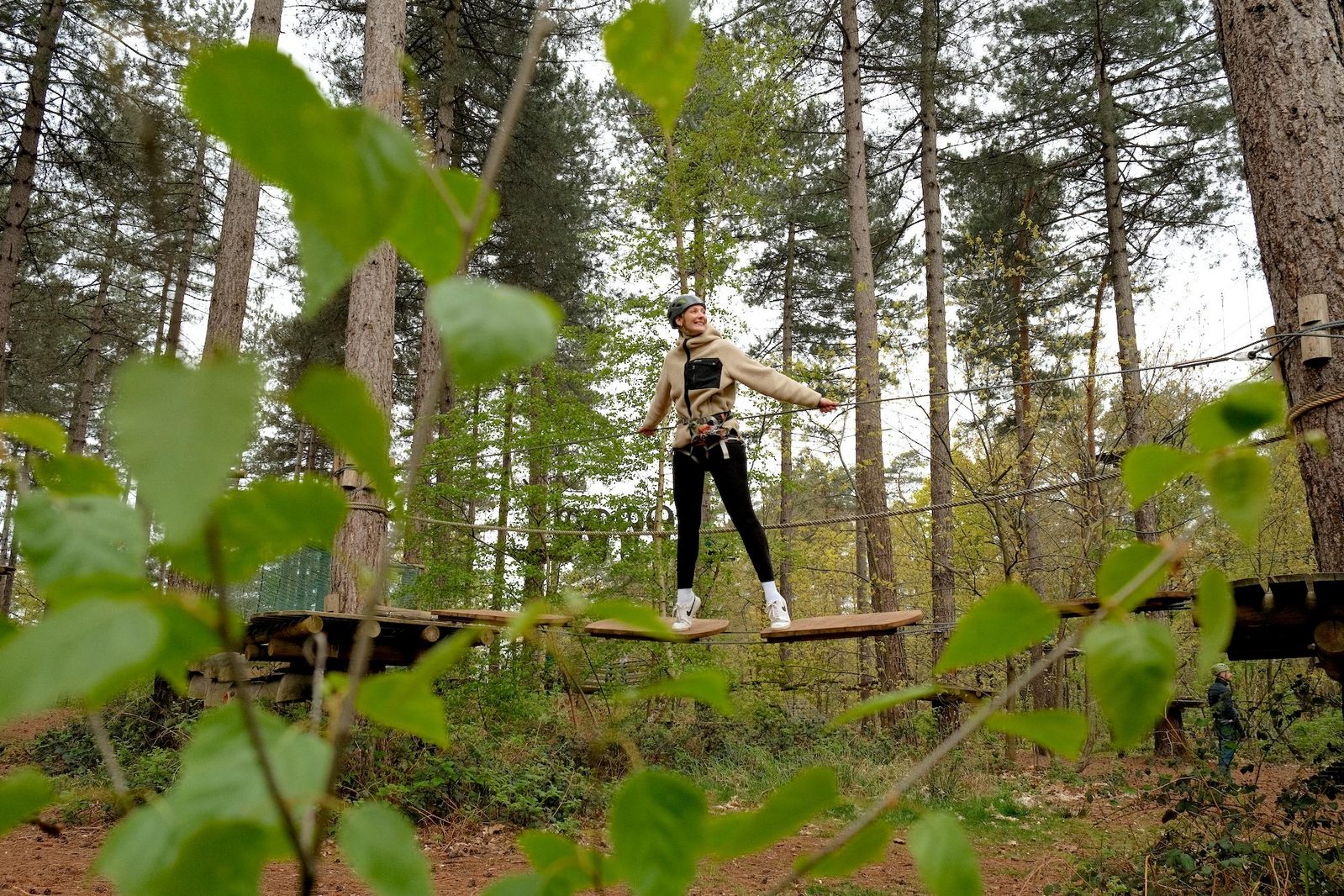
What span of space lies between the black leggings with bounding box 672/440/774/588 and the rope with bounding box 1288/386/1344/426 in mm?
2293

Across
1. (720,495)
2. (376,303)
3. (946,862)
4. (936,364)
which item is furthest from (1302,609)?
(936,364)

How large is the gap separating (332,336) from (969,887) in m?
15.3

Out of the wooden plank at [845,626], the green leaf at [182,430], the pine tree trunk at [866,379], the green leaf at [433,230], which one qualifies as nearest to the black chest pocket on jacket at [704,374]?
the wooden plank at [845,626]

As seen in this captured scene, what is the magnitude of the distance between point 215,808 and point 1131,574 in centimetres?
34

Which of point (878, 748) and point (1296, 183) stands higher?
point (1296, 183)

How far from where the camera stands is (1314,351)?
3.28 meters

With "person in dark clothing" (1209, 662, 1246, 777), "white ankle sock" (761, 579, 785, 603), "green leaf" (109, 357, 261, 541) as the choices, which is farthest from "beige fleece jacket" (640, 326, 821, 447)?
"green leaf" (109, 357, 261, 541)

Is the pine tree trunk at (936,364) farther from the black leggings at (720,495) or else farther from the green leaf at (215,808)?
the green leaf at (215,808)

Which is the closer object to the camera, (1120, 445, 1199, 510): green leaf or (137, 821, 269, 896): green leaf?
(137, 821, 269, 896): green leaf

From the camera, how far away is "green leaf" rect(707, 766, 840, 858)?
341 millimetres

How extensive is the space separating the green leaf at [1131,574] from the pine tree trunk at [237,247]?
764cm

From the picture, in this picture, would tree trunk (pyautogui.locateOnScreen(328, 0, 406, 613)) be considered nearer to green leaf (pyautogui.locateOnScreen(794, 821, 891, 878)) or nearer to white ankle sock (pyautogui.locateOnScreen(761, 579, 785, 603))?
white ankle sock (pyautogui.locateOnScreen(761, 579, 785, 603))

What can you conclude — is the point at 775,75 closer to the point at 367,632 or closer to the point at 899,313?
the point at 899,313

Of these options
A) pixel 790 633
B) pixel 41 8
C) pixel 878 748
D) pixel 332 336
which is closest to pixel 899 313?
pixel 878 748
